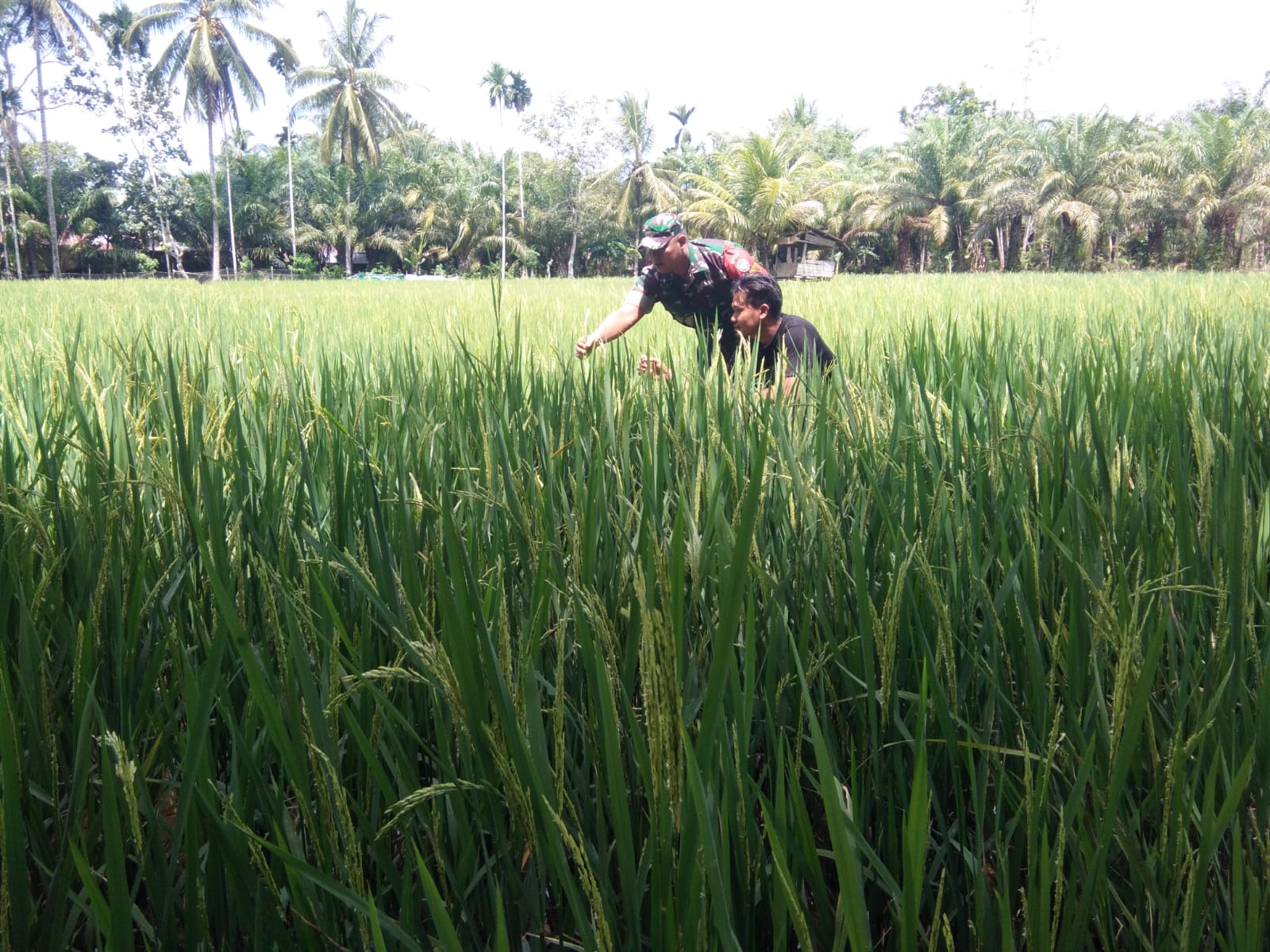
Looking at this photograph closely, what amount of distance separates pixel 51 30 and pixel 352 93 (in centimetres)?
913

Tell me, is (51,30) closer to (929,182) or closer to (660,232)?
(929,182)

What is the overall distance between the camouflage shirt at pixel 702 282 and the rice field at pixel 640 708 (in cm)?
264

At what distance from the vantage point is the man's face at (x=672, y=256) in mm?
3545

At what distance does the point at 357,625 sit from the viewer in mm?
801

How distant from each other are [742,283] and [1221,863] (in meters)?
2.62

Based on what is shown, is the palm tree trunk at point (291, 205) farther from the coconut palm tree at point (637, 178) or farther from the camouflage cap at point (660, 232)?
the camouflage cap at point (660, 232)

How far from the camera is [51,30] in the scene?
27.6m

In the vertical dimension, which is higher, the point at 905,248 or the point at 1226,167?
the point at 1226,167

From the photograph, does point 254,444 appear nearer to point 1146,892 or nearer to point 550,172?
point 1146,892

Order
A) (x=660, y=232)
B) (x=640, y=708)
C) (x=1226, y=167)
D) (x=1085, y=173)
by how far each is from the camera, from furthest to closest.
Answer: (x=1085, y=173) < (x=1226, y=167) < (x=660, y=232) < (x=640, y=708)

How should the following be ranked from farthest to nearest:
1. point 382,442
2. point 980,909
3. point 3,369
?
point 3,369, point 382,442, point 980,909

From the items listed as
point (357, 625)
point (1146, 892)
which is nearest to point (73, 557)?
point (357, 625)

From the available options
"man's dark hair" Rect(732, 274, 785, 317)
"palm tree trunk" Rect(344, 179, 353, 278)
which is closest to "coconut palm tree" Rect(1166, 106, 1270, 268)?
"man's dark hair" Rect(732, 274, 785, 317)

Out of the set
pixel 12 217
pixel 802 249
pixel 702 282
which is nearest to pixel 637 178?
pixel 802 249
